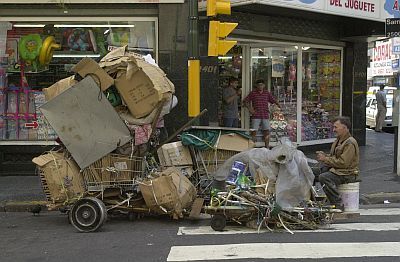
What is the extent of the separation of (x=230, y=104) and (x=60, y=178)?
6076 mm

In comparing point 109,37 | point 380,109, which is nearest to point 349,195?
Result: point 109,37

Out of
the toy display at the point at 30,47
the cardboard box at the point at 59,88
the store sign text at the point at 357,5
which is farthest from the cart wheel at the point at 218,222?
the store sign text at the point at 357,5

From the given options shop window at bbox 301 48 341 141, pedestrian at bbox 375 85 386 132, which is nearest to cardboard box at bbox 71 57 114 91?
Answer: shop window at bbox 301 48 341 141

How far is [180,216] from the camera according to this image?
23.2ft

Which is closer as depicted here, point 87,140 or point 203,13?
point 87,140

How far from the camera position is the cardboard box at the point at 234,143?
24.9 feet

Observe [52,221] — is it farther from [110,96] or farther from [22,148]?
[22,148]

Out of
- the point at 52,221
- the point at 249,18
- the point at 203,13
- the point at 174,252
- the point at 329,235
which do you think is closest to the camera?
the point at 174,252

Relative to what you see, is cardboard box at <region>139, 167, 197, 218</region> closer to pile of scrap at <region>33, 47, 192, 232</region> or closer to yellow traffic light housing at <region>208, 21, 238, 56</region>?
pile of scrap at <region>33, 47, 192, 232</region>

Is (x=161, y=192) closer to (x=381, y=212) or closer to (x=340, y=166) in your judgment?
(x=340, y=166)

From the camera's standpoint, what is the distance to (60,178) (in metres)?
6.88

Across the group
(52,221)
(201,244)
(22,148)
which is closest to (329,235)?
(201,244)

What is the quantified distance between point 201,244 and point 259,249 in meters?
0.70

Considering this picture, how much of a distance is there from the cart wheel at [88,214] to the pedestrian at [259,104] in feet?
20.8
